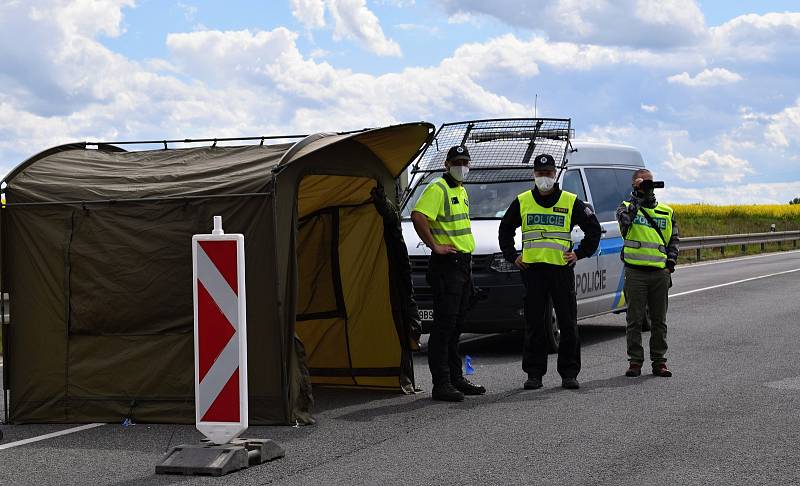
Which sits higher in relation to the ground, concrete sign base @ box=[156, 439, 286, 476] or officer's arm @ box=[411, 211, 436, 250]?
officer's arm @ box=[411, 211, 436, 250]

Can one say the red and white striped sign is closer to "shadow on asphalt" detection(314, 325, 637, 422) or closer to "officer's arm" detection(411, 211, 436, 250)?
"shadow on asphalt" detection(314, 325, 637, 422)

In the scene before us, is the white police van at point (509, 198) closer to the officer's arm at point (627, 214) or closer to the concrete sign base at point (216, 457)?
the officer's arm at point (627, 214)

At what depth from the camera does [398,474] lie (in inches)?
244

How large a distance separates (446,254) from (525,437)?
2.10 meters

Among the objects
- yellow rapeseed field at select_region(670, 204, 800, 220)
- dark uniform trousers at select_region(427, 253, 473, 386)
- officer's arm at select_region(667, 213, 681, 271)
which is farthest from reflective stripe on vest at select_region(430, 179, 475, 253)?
yellow rapeseed field at select_region(670, 204, 800, 220)

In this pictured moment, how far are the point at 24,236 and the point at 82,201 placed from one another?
552 millimetres

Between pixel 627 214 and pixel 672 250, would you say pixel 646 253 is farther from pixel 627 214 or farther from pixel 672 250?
pixel 627 214

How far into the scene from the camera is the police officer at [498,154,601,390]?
9406mm

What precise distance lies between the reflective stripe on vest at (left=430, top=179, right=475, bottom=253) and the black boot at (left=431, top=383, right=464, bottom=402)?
1107mm

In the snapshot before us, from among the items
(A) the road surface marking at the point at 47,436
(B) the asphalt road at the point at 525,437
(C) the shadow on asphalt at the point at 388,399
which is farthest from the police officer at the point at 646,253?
(A) the road surface marking at the point at 47,436

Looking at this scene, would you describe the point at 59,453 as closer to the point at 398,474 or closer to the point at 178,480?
the point at 178,480

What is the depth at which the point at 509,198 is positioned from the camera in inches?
461

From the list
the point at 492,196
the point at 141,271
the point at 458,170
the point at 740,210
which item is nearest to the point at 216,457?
the point at 141,271

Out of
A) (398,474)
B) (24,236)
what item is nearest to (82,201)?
(24,236)
